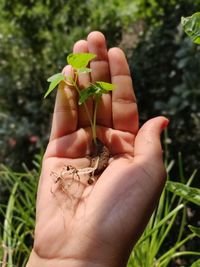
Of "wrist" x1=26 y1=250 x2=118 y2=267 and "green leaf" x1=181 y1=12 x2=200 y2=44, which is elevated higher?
"green leaf" x1=181 y1=12 x2=200 y2=44

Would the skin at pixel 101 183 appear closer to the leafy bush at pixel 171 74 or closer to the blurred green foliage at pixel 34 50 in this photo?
the leafy bush at pixel 171 74

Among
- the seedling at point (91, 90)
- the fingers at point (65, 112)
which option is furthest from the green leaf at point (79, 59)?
the fingers at point (65, 112)

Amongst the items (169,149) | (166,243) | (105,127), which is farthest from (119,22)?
(105,127)

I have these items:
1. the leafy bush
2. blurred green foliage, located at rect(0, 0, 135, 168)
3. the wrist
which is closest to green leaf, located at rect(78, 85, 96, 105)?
the wrist

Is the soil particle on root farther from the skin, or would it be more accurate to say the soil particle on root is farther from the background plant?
the background plant

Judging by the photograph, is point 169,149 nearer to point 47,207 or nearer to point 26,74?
point 26,74

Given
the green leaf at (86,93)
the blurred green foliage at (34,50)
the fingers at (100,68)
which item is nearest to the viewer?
the green leaf at (86,93)
